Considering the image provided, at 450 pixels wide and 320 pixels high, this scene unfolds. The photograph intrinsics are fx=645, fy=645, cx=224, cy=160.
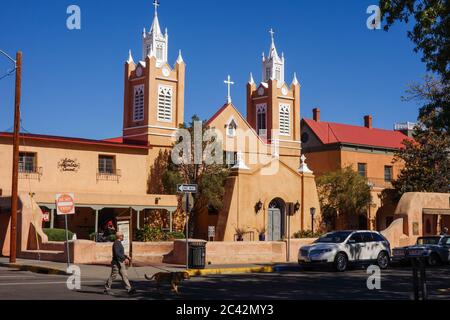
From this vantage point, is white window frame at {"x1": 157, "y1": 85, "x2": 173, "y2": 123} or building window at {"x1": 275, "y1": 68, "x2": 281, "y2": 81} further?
building window at {"x1": 275, "y1": 68, "x2": 281, "y2": 81}

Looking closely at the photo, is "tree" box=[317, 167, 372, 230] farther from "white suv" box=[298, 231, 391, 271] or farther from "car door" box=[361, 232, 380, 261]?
"car door" box=[361, 232, 380, 261]

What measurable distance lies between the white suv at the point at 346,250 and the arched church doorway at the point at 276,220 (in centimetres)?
1398

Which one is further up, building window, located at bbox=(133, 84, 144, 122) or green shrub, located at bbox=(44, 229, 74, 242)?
building window, located at bbox=(133, 84, 144, 122)

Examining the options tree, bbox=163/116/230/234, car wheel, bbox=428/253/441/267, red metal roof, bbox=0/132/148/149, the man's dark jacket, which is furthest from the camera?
tree, bbox=163/116/230/234

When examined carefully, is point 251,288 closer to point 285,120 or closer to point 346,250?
point 346,250

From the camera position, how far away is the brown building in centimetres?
5353

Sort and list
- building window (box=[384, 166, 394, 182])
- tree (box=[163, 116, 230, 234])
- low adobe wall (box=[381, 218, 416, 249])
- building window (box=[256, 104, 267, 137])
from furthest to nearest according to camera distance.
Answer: building window (box=[384, 166, 394, 182]), building window (box=[256, 104, 267, 137]), tree (box=[163, 116, 230, 234]), low adobe wall (box=[381, 218, 416, 249])

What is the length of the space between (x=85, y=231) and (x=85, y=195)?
12.0 feet

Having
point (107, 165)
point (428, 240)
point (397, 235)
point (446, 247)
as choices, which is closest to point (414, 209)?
point (397, 235)

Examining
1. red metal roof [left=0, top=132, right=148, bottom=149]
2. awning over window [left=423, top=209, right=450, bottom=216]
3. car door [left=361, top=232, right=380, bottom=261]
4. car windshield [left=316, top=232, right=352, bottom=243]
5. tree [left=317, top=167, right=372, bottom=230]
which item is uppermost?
red metal roof [left=0, top=132, right=148, bottom=149]

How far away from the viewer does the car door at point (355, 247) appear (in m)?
25.5

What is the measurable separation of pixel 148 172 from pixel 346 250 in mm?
18674

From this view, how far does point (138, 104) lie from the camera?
1763 inches

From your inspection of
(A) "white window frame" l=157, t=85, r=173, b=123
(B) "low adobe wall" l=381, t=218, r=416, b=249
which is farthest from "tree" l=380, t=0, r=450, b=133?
(A) "white window frame" l=157, t=85, r=173, b=123
